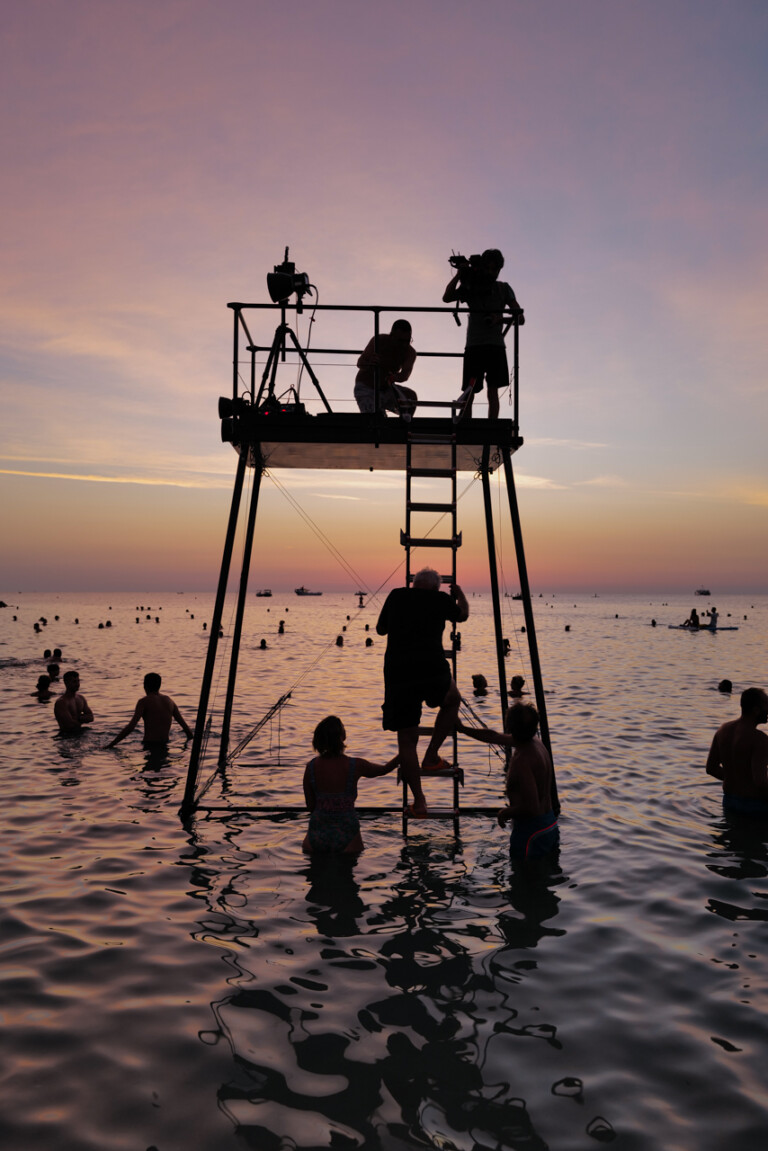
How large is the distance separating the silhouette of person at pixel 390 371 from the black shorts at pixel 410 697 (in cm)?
421

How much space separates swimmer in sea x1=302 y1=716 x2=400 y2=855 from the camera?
836 centimetres

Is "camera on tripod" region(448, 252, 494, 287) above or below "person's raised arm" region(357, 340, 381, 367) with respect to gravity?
above

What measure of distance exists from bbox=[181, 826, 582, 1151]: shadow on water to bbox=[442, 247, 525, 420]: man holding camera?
645cm

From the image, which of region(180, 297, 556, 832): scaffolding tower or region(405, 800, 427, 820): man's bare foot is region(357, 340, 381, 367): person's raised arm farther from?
region(405, 800, 427, 820): man's bare foot

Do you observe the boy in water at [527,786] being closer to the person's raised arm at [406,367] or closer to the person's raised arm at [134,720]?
the person's raised arm at [406,367]

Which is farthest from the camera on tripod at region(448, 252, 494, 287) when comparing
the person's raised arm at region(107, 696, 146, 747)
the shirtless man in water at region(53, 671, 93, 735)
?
the shirtless man in water at region(53, 671, 93, 735)

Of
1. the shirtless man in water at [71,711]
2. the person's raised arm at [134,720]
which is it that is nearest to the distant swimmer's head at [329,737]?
the person's raised arm at [134,720]

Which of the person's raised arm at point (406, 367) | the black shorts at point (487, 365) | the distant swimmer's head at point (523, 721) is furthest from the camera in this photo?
the person's raised arm at point (406, 367)

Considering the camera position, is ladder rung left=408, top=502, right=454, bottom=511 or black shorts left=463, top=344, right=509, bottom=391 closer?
ladder rung left=408, top=502, right=454, bottom=511

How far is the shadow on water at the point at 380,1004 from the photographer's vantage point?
165 inches

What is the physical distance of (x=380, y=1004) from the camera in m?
5.45

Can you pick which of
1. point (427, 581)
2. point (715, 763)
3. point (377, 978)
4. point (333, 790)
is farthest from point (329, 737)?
point (715, 763)

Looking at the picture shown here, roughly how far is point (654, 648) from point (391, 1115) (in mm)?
47969

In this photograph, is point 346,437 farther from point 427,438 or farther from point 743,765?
point 743,765
